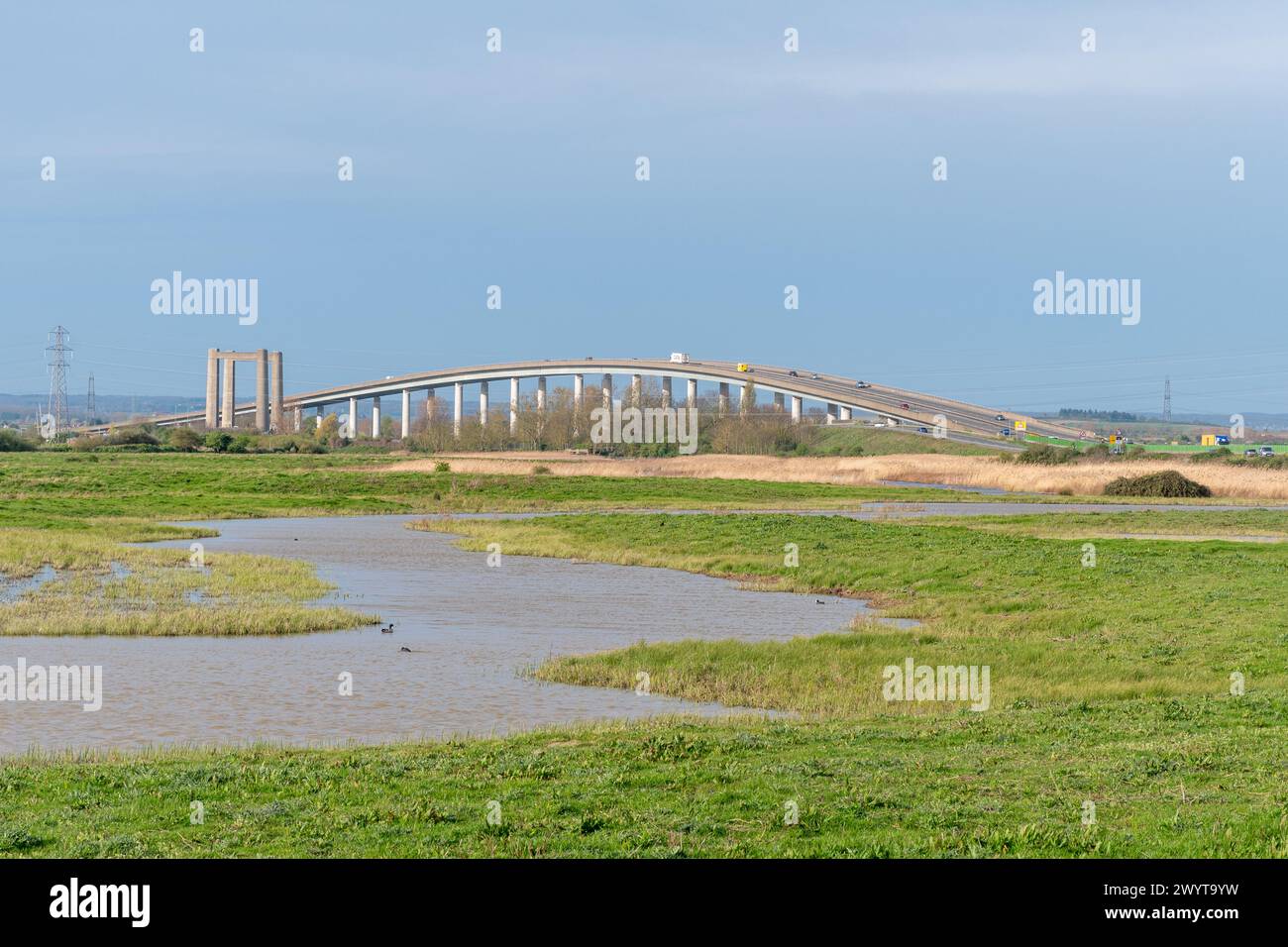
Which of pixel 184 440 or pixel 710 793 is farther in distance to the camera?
pixel 184 440

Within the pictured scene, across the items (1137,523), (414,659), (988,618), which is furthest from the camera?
(1137,523)

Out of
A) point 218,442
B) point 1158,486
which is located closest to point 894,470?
point 1158,486

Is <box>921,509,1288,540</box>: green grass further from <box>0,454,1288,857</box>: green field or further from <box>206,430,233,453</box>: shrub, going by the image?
<box>206,430,233,453</box>: shrub

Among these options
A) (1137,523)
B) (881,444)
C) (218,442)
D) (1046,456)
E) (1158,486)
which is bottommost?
(1137,523)

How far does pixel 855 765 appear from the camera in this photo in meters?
15.8

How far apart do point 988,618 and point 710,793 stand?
2070 cm

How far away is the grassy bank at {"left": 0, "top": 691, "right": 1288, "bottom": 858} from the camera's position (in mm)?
12031

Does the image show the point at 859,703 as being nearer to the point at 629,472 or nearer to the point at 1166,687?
the point at 1166,687

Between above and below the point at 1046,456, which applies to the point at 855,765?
below

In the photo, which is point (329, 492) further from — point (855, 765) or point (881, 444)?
point (855, 765)

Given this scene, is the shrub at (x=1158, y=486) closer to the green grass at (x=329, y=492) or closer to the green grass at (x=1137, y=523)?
the green grass at (x=329, y=492)

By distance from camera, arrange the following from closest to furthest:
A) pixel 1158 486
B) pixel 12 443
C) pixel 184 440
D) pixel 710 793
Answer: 1. pixel 710 793
2. pixel 1158 486
3. pixel 12 443
4. pixel 184 440

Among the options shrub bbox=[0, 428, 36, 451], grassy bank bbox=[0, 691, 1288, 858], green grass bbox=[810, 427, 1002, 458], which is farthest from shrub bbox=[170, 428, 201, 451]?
grassy bank bbox=[0, 691, 1288, 858]
